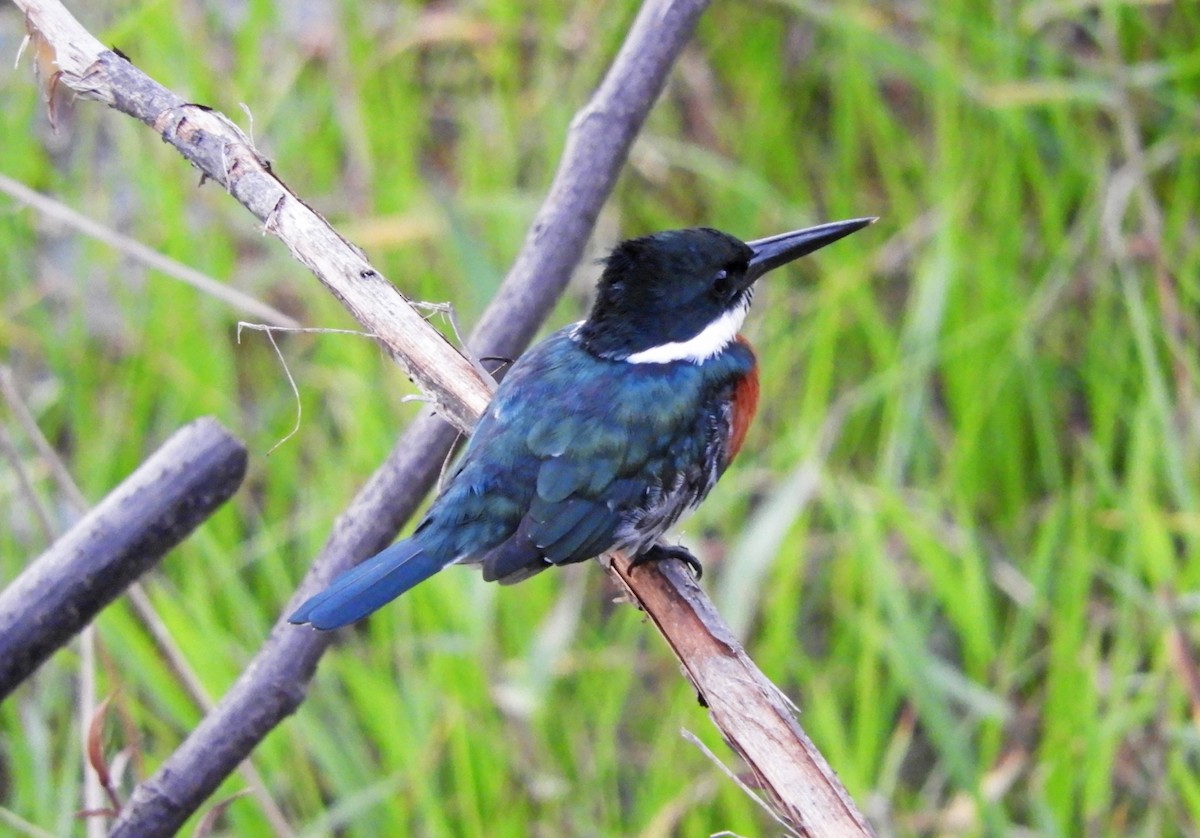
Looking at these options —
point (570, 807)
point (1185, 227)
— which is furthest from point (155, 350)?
point (1185, 227)

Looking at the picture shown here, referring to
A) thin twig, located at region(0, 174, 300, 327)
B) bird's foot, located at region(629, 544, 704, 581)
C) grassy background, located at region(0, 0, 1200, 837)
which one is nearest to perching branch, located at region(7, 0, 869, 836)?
bird's foot, located at region(629, 544, 704, 581)

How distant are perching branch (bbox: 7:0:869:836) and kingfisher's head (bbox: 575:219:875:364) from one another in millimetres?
394

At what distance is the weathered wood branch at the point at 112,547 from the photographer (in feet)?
5.12

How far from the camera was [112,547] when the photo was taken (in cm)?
158

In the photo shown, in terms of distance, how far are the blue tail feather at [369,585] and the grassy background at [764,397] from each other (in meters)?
0.74

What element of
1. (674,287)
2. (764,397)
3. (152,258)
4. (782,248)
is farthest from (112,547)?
(764,397)

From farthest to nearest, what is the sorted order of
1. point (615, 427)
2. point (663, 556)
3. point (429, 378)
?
point (615, 427)
point (663, 556)
point (429, 378)

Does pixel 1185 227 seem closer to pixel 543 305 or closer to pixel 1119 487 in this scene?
pixel 1119 487

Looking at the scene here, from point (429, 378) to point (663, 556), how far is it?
41 centimetres

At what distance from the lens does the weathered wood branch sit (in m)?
1.56

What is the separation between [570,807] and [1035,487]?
4.53ft

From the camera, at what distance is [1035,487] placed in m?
3.43

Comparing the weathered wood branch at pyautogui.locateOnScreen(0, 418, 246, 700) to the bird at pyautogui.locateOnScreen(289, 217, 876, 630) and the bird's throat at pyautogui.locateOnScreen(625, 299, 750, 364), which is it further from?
the bird's throat at pyautogui.locateOnScreen(625, 299, 750, 364)

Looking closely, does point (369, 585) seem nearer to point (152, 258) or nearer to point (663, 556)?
point (663, 556)
